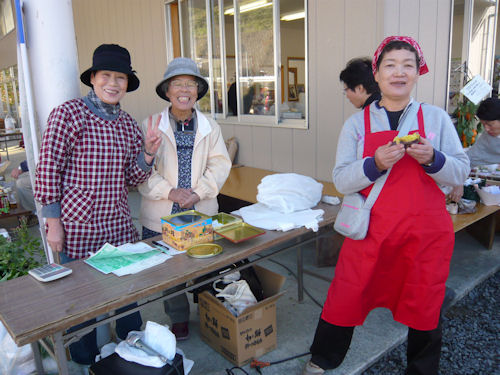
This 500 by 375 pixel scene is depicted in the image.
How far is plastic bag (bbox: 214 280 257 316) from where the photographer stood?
7.67 ft

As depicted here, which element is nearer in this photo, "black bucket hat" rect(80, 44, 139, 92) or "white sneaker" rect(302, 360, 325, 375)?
"black bucket hat" rect(80, 44, 139, 92)

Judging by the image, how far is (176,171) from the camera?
2.33m

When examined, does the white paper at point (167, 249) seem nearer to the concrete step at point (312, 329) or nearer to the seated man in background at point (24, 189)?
the concrete step at point (312, 329)

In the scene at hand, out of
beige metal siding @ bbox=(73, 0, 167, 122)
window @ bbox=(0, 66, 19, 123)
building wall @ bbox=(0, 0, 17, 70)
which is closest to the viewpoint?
beige metal siding @ bbox=(73, 0, 167, 122)

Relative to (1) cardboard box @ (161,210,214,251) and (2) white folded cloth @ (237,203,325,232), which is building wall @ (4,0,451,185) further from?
(1) cardboard box @ (161,210,214,251)

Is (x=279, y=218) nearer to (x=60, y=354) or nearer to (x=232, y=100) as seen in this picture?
(x=60, y=354)

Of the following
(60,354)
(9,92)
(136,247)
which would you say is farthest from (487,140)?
(9,92)

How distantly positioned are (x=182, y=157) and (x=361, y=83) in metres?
1.33

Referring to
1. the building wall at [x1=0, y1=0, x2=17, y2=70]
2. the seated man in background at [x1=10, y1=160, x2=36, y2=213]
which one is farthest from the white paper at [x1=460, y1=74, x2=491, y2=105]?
the building wall at [x1=0, y1=0, x2=17, y2=70]

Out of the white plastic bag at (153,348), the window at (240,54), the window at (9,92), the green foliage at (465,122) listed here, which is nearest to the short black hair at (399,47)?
the white plastic bag at (153,348)

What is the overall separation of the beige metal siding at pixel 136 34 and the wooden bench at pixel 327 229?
2.83m

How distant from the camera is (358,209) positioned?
183cm

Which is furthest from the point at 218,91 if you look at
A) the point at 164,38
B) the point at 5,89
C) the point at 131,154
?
the point at 5,89

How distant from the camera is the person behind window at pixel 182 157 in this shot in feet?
7.42
